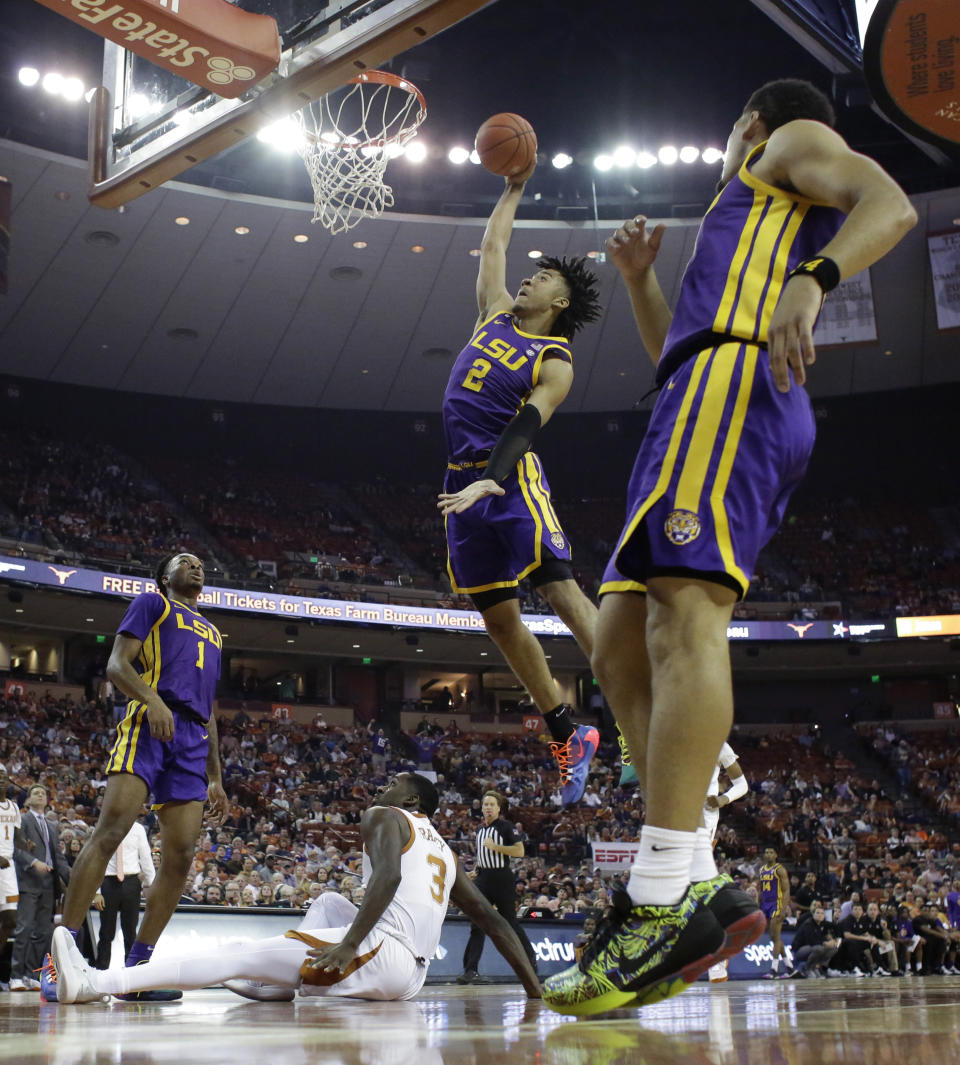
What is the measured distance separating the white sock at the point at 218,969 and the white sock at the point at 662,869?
219 cm

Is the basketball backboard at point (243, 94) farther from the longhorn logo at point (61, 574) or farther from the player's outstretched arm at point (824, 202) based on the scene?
the longhorn logo at point (61, 574)

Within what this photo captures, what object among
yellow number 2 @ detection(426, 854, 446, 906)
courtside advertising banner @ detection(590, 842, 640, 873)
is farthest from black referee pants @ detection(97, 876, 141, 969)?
courtside advertising banner @ detection(590, 842, 640, 873)

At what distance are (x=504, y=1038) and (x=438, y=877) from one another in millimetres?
2586

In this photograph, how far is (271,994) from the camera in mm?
3951

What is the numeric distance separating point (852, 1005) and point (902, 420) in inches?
1143

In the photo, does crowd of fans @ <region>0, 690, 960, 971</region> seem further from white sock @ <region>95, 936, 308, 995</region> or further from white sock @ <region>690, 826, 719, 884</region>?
white sock @ <region>690, 826, 719, 884</region>

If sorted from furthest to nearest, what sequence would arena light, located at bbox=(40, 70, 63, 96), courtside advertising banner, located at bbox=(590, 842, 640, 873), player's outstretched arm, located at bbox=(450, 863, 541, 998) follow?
1. courtside advertising banner, located at bbox=(590, 842, 640, 873)
2. arena light, located at bbox=(40, 70, 63, 96)
3. player's outstretched arm, located at bbox=(450, 863, 541, 998)

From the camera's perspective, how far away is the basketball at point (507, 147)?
496 centimetres

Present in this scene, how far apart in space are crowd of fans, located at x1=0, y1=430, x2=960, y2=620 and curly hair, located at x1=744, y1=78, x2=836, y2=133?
71.3 feet

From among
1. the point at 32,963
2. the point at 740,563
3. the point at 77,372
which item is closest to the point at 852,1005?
the point at 740,563

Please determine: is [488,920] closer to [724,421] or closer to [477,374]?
[477,374]

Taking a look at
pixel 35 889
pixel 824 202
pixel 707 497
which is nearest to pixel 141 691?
pixel 707 497

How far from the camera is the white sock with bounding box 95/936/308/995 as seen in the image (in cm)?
361

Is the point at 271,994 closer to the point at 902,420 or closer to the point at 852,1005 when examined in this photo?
the point at 852,1005
